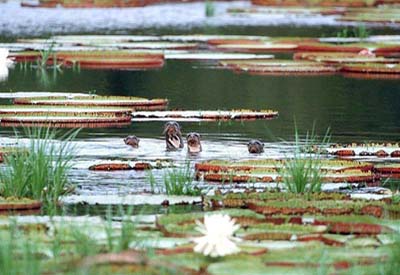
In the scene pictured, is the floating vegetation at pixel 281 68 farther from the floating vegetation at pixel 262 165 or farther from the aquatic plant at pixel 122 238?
the aquatic plant at pixel 122 238

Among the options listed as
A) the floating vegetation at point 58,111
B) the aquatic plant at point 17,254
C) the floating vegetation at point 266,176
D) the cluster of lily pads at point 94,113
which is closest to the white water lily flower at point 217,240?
the aquatic plant at point 17,254

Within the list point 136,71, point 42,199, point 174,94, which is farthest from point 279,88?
point 42,199

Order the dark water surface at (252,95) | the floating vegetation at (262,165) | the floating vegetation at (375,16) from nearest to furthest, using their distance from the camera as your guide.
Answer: the floating vegetation at (262,165)
the dark water surface at (252,95)
the floating vegetation at (375,16)

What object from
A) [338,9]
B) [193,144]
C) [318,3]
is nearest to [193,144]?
[193,144]

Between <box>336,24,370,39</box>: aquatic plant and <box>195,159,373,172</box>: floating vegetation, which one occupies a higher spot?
<box>195,159,373,172</box>: floating vegetation

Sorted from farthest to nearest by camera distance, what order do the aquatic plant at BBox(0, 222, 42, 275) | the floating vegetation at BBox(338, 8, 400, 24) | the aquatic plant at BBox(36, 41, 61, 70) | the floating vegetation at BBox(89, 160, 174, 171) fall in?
the floating vegetation at BBox(338, 8, 400, 24)
the aquatic plant at BBox(36, 41, 61, 70)
the floating vegetation at BBox(89, 160, 174, 171)
the aquatic plant at BBox(0, 222, 42, 275)

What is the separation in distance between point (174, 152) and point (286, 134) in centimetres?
211

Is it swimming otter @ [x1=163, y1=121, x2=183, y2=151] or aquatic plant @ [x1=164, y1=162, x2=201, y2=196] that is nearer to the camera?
aquatic plant @ [x1=164, y1=162, x2=201, y2=196]

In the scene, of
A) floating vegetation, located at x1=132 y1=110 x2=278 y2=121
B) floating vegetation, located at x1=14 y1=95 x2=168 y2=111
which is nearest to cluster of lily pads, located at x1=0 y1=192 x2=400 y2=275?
floating vegetation, located at x1=132 y1=110 x2=278 y2=121

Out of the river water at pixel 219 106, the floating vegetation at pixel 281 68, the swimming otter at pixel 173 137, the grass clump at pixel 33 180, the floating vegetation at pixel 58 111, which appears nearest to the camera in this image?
the grass clump at pixel 33 180

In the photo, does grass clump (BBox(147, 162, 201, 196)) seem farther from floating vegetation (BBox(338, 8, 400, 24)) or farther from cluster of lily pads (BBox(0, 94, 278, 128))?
floating vegetation (BBox(338, 8, 400, 24))

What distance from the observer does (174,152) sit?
47.6ft

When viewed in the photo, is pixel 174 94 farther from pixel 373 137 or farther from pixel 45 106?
pixel 373 137

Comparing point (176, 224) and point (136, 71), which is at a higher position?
point (176, 224)
